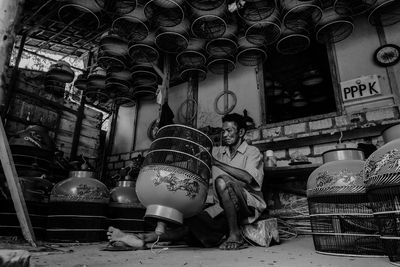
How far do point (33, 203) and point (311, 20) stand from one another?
411 centimetres

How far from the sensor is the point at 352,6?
343 cm

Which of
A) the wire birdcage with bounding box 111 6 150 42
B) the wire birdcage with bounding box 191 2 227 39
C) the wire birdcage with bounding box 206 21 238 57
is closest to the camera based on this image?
the wire birdcage with bounding box 191 2 227 39

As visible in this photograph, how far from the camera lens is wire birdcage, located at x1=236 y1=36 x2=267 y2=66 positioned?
13.3ft

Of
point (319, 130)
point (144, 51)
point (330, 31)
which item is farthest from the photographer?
point (144, 51)

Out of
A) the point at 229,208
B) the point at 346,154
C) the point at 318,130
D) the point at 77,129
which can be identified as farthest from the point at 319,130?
Answer: the point at 77,129

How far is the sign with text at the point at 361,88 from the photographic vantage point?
338 cm

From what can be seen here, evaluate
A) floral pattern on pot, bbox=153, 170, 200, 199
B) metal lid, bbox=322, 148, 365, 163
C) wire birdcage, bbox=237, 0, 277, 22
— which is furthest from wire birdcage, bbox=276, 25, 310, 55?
floral pattern on pot, bbox=153, 170, 200, 199

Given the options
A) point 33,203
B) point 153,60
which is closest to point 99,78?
point 153,60

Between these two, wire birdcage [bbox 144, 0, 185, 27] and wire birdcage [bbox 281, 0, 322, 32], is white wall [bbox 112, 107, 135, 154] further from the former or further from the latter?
wire birdcage [bbox 281, 0, 322, 32]

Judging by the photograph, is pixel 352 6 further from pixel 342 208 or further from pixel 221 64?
pixel 342 208

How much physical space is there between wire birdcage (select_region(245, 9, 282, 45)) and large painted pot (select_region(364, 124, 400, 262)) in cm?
282

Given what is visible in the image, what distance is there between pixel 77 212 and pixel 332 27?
3947mm

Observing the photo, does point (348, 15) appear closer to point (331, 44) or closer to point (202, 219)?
point (331, 44)

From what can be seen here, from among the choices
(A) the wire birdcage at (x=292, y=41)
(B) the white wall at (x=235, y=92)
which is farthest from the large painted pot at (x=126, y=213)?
(A) the wire birdcage at (x=292, y=41)
